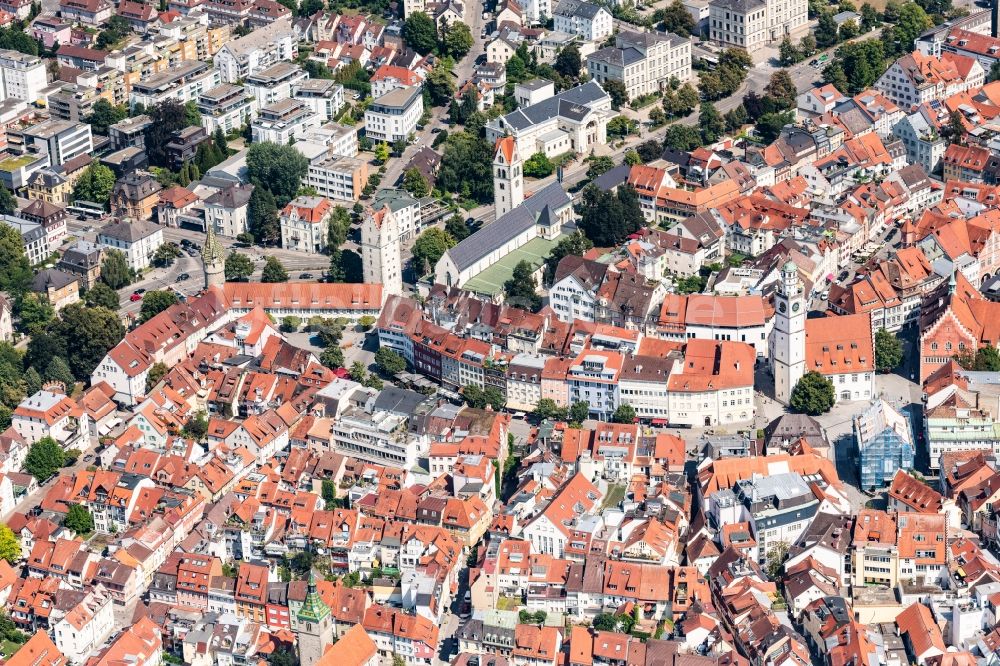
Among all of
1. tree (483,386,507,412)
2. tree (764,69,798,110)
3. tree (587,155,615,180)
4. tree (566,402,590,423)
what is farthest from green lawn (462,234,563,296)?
tree (764,69,798,110)

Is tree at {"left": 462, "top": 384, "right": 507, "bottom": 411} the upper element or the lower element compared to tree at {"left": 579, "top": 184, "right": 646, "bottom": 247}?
lower

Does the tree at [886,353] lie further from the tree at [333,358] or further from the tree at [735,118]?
the tree at [735,118]

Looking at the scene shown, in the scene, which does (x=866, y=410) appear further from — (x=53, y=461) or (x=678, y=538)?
(x=53, y=461)

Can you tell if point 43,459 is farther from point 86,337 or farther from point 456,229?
point 456,229

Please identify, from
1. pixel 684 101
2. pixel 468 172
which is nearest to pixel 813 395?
pixel 468 172

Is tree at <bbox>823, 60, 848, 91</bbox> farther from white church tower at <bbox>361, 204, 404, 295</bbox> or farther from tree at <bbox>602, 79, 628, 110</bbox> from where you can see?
white church tower at <bbox>361, 204, 404, 295</bbox>

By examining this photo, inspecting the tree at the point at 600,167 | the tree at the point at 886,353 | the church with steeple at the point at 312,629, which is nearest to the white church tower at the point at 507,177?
the tree at the point at 600,167
